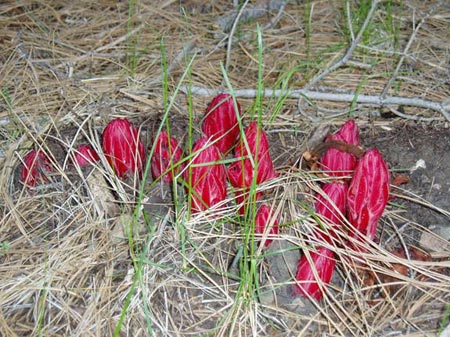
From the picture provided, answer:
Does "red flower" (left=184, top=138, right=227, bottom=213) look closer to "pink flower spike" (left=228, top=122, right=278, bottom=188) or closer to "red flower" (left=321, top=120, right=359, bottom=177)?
"pink flower spike" (left=228, top=122, right=278, bottom=188)

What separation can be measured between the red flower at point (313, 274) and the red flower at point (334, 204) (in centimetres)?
11

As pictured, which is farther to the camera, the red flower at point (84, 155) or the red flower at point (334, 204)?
the red flower at point (84, 155)

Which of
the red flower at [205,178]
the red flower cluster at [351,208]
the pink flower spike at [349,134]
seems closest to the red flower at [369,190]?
the red flower cluster at [351,208]

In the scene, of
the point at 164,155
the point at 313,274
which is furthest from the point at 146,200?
the point at 313,274

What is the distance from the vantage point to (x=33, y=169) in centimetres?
287

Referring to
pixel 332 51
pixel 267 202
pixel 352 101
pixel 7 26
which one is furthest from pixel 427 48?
pixel 7 26

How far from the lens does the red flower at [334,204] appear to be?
8.32ft

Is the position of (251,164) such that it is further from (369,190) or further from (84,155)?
(84,155)

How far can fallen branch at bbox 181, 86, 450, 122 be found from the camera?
3206 millimetres

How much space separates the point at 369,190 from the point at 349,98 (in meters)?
0.96

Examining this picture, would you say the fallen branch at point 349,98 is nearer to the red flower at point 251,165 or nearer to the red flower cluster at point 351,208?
the red flower at point 251,165

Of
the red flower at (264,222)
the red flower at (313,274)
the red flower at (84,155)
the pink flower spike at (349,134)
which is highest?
the pink flower spike at (349,134)

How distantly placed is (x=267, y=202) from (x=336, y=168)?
1.04 ft

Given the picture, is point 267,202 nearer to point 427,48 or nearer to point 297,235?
point 297,235
